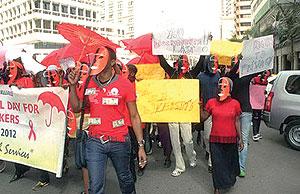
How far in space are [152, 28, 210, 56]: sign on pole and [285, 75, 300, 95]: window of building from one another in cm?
335

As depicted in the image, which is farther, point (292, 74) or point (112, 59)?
point (292, 74)

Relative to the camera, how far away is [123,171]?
402 centimetres

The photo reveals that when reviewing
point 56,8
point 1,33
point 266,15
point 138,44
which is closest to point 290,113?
point 138,44

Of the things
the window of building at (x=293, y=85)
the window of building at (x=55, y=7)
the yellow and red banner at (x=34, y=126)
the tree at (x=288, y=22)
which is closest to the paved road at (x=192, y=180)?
the yellow and red banner at (x=34, y=126)

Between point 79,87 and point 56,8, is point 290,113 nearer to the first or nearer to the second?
point 79,87

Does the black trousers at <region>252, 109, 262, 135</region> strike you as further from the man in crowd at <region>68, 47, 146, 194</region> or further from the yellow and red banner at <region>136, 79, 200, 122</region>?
the man in crowd at <region>68, 47, 146, 194</region>

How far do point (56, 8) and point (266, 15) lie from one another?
38.0 meters

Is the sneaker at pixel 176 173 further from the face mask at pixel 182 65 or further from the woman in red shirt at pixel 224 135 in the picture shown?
the face mask at pixel 182 65

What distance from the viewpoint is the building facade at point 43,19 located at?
219 ft

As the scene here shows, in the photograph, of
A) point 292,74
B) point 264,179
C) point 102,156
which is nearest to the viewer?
point 102,156

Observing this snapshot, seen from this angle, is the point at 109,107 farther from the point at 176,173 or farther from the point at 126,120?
the point at 176,173

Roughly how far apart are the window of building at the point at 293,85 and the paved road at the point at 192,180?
63.1 inches

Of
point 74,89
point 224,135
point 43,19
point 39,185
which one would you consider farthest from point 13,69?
point 43,19

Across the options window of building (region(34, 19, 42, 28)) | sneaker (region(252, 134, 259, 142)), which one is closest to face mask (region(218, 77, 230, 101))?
sneaker (region(252, 134, 259, 142))
